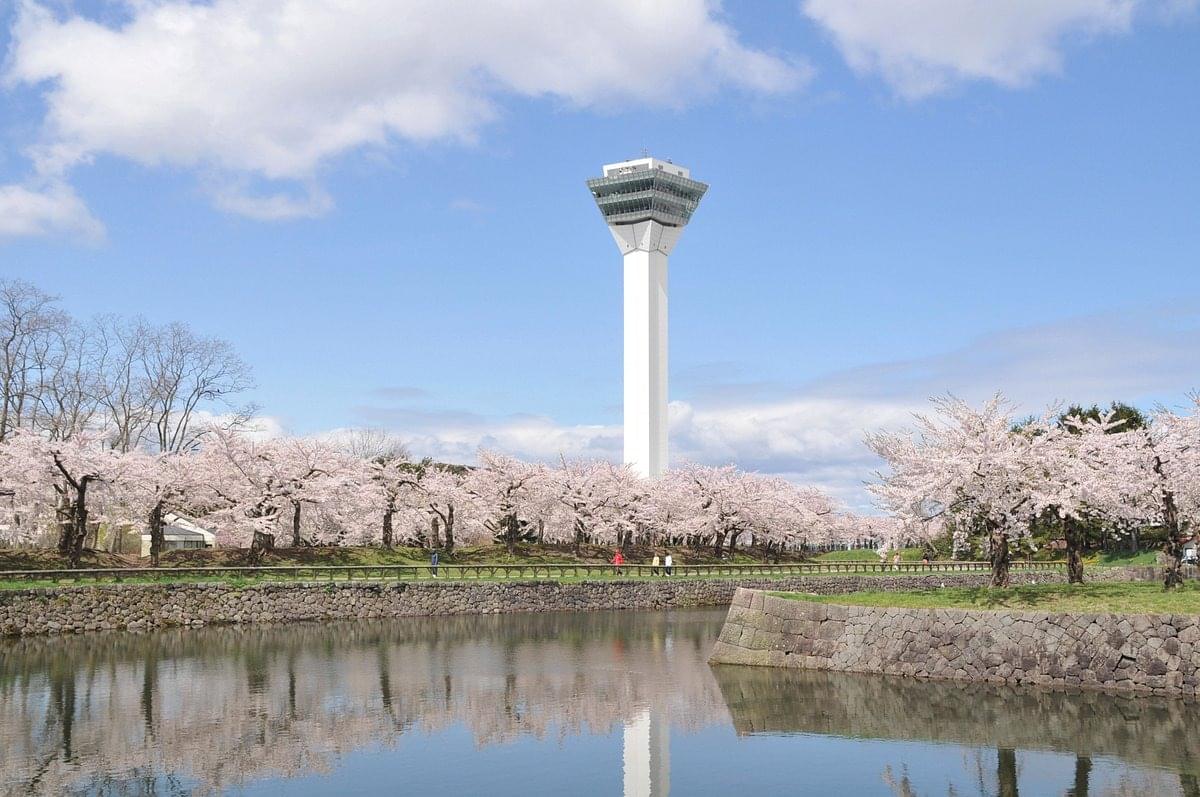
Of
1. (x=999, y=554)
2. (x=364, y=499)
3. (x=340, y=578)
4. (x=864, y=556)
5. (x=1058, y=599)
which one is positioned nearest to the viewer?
(x=1058, y=599)

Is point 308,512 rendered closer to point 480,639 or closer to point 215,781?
point 480,639

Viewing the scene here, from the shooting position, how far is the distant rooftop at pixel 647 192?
101 metres

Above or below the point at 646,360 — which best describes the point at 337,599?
below

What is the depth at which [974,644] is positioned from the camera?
22.0 m

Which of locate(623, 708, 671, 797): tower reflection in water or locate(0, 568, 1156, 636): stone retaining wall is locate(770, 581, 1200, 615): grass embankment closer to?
locate(623, 708, 671, 797): tower reflection in water

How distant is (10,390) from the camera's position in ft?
176

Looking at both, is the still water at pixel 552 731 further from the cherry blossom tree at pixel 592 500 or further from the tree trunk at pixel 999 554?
the cherry blossom tree at pixel 592 500

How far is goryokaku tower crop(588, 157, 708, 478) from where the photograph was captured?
100 metres

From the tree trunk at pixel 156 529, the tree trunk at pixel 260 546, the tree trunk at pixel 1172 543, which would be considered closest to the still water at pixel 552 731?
the tree trunk at pixel 1172 543

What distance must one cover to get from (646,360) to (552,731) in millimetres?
83763

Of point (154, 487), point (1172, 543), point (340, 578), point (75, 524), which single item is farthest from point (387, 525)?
point (1172, 543)

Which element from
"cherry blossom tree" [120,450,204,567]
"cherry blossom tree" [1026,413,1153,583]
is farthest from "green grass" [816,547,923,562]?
"cherry blossom tree" [120,450,204,567]

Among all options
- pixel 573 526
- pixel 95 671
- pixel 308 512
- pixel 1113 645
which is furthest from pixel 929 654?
pixel 573 526

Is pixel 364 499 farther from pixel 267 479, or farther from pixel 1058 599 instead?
pixel 1058 599
